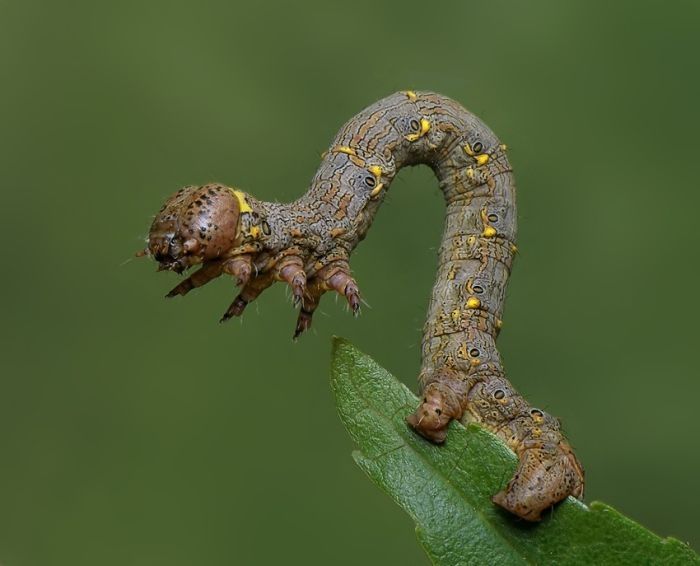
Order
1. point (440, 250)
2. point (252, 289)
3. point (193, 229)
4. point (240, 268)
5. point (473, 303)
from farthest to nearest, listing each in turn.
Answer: point (440, 250) → point (473, 303) → point (252, 289) → point (240, 268) → point (193, 229)

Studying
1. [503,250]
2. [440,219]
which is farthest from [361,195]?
[440,219]

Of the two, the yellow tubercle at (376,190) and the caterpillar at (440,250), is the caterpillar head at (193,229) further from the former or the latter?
the yellow tubercle at (376,190)

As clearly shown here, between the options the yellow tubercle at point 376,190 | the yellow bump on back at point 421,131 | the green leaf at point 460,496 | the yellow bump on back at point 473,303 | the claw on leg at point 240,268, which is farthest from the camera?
the yellow bump on back at point 421,131

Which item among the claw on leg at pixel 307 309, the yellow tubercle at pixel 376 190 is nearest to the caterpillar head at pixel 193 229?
the claw on leg at pixel 307 309

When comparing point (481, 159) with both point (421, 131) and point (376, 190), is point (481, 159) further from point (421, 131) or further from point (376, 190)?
point (376, 190)

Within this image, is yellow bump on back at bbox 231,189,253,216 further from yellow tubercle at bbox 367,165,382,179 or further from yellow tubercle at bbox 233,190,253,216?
yellow tubercle at bbox 367,165,382,179

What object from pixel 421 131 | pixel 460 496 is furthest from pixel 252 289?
pixel 460 496

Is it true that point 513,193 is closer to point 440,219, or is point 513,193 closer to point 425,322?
point 425,322

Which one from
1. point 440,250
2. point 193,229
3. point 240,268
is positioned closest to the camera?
point 193,229
